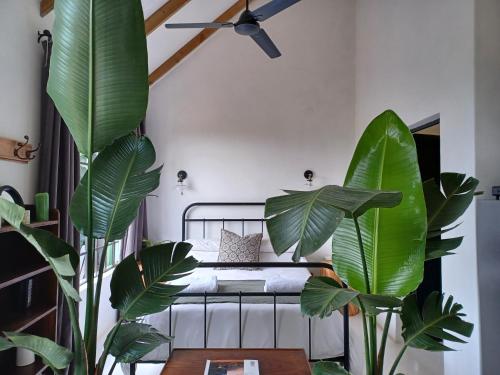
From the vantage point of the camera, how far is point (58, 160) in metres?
2.27

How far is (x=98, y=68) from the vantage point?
877 mm

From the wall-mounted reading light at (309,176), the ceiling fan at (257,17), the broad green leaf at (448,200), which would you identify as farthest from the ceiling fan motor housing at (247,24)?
the wall-mounted reading light at (309,176)

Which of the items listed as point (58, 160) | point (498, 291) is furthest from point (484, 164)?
point (58, 160)

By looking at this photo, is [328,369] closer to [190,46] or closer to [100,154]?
[100,154]

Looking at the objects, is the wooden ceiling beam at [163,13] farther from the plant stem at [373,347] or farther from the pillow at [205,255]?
the plant stem at [373,347]

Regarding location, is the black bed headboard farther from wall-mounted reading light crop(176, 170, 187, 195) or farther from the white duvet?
the white duvet

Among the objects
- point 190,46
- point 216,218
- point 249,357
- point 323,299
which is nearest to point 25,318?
point 249,357

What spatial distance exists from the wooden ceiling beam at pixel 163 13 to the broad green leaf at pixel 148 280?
9.24 feet

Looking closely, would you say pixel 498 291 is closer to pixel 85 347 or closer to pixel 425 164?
pixel 425 164

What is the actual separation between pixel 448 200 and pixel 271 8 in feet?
5.82

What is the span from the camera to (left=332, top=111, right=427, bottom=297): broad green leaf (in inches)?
34.9

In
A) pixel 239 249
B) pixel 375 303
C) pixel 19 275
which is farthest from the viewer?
pixel 239 249

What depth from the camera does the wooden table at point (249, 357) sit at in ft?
4.52

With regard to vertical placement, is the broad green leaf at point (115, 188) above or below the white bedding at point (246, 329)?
above
